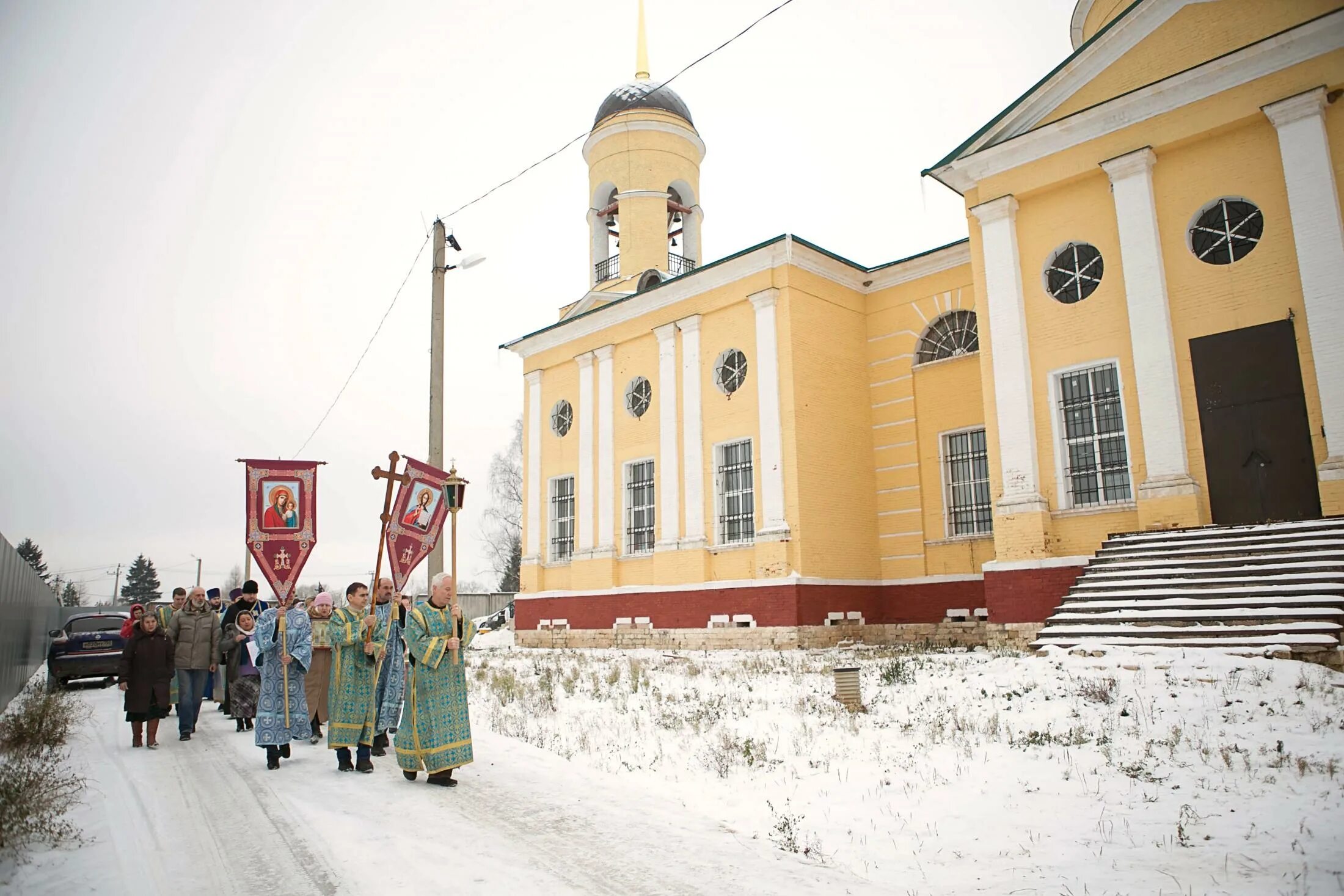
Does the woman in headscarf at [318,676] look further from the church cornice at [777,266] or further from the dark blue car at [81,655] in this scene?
the church cornice at [777,266]

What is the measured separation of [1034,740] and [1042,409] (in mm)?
9279

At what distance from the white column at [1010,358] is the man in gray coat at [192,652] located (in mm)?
12032

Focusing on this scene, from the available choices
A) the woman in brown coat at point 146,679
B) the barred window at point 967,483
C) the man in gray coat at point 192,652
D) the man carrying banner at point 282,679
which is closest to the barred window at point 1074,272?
the barred window at point 967,483

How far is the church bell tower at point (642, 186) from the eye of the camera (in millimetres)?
25141

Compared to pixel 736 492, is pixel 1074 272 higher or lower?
higher

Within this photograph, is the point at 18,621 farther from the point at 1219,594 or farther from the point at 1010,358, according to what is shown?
the point at 1219,594

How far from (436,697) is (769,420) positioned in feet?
42.6

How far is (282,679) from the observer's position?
8.81m

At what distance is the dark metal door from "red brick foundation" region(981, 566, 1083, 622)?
2377 millimetres

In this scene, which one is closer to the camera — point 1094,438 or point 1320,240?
point 1320,240

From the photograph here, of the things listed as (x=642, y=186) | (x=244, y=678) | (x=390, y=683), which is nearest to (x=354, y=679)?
(x=390, y=683)

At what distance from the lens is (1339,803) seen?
17.7ft

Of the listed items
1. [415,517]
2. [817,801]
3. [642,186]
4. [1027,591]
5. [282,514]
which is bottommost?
[817,801]

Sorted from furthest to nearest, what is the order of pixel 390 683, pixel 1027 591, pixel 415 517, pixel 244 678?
pixel 1027 591 → pixel 244 678 → pixel 415 517 → pixel 390 683
